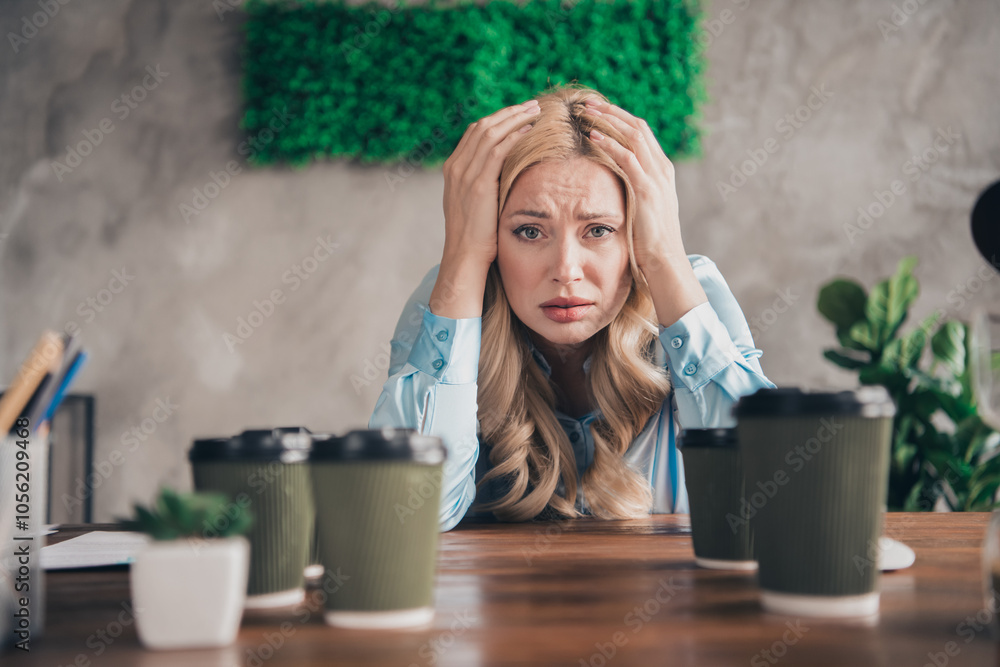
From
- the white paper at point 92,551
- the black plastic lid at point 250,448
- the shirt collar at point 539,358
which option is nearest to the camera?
the black plastic lid at point 250,448

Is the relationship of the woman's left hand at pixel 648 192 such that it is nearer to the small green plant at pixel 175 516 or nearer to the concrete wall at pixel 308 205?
the small green plant at pixel 175 516

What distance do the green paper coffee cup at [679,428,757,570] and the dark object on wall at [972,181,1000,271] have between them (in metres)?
0.29

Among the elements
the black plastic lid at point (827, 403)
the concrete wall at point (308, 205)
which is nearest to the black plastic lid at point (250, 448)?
the black plastic lid at point (827, 403)

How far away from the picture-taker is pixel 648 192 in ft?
4.79

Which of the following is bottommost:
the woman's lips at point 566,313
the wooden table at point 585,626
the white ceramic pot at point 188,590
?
the wooden table at point 585,626

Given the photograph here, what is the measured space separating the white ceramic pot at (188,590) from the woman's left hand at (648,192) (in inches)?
41.6

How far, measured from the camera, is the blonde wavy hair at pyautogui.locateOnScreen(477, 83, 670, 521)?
4.65 ft

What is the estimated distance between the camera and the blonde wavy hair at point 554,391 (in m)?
1.42

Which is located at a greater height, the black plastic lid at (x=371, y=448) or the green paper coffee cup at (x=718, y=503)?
the black plastic lid at (x=371, y=448)

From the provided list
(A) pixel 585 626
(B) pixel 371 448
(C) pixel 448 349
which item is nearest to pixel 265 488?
(B) pixel 371 448

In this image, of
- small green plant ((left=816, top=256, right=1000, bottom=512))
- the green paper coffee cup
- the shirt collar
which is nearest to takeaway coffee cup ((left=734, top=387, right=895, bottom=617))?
the green paper coffee cup

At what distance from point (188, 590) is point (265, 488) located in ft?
0.41

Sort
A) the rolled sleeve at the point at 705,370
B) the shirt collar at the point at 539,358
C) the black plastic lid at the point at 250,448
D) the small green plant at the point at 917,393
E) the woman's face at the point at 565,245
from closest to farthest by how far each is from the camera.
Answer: the black plastic lid at the point at 250,448
the rolled sleeve at the point at 705,370
the woman's face at the point at 565,245
the shirt collar at the point at 539,358
the small green plant at the point at 917,393

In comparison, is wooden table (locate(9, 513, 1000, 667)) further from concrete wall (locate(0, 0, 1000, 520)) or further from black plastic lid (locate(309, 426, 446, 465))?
concrete wall (locate(0, 0, 1000, 520))
